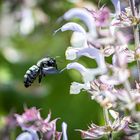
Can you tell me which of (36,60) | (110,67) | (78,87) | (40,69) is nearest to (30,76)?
(40,69)

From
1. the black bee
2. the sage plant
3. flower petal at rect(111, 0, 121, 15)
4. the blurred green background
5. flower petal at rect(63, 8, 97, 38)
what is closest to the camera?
the sage plant

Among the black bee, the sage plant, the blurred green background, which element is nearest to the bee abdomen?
the black bee

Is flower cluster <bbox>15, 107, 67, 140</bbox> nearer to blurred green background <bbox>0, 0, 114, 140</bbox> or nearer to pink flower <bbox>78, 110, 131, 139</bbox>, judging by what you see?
pink flower <bbox>78, 110, 131, 139</bbox>

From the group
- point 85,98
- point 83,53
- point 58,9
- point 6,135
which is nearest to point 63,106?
point 85,98

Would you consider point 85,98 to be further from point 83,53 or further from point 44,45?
point 83,53

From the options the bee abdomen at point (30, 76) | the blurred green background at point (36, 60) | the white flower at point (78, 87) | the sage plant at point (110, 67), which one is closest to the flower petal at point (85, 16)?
the sage plant at point (110, 67)

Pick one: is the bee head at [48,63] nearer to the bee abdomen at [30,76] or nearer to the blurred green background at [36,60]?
the bee abdomen at [30,76]
